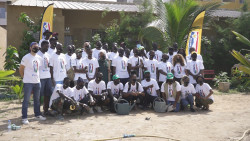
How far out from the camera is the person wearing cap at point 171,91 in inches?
314

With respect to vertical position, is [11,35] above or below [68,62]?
above

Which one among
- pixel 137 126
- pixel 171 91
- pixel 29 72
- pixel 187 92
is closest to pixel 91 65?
pixel 29 72

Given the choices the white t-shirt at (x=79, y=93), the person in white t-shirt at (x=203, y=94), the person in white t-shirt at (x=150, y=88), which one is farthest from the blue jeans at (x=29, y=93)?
the person in white t-shirt at (x=203, y=94)

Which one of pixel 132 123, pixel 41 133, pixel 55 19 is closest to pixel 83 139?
pixel 41 133

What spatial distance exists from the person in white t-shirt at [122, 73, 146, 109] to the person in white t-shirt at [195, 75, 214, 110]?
1.68 meters

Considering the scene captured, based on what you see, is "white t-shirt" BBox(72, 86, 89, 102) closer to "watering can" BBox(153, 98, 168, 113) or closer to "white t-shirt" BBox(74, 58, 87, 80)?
"white t-shirt" BBox(74, 58, 87, 80)

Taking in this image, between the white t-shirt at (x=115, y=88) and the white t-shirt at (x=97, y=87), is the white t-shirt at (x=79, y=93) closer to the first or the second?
the white t-shirt at (x=97, y=87)

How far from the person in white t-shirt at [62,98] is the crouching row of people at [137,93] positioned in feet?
0.12

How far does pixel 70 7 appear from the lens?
12781 mm

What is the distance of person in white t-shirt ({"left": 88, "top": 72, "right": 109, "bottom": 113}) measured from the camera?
7559 millimetres

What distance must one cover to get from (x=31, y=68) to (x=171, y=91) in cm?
399

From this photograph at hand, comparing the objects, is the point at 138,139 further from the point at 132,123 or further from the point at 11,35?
the point at 11,35

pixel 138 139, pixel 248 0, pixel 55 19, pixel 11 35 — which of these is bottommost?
pixel 138 139

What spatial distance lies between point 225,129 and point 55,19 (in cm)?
893
